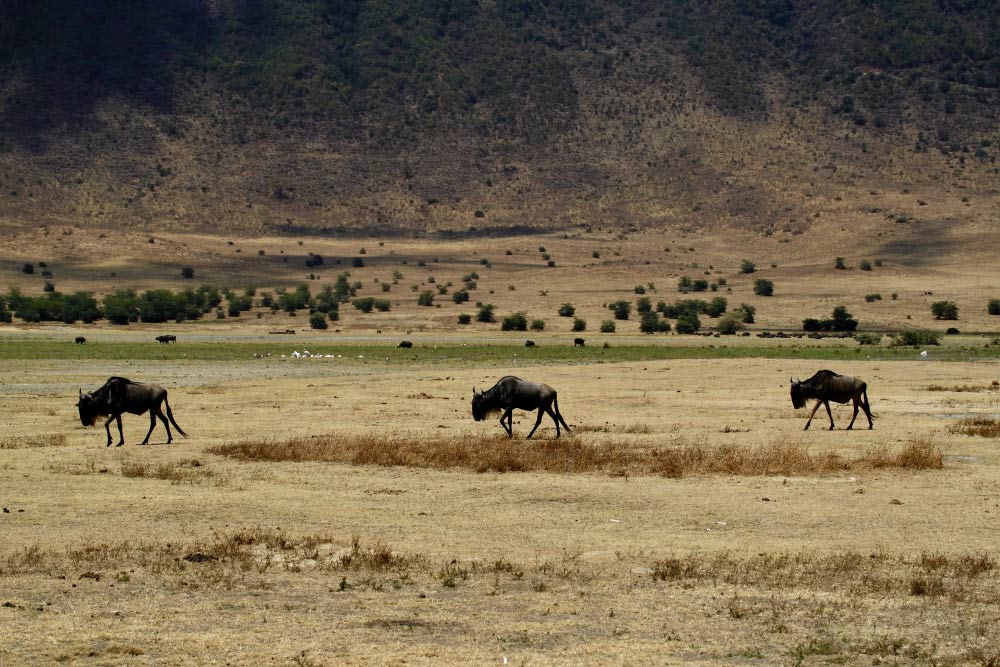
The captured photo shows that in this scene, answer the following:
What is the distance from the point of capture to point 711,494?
61.7 ft

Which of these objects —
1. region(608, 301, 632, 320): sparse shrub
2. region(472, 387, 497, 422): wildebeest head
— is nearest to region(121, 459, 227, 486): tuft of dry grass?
region(472, 387, 497, 422): wildebeest head


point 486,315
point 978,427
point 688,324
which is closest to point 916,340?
point 688,324

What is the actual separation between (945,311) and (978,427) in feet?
158

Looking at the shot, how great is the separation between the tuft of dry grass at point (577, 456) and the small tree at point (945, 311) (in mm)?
51324

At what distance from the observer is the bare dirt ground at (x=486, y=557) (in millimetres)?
11336

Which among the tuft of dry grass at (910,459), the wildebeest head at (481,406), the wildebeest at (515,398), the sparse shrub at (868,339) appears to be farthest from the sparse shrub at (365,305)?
the tuft of dry grass at (910,459)

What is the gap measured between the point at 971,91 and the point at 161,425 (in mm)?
120488

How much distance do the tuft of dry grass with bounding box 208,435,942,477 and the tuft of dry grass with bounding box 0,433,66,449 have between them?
3.10m

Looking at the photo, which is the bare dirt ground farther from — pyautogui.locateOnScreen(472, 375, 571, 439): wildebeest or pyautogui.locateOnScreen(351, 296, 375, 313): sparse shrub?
pyautogui.locateOnScreen(351, 296, 375, 313): sparse shrub

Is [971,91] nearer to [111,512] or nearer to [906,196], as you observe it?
[906,196]

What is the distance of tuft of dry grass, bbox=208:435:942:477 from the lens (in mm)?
20844

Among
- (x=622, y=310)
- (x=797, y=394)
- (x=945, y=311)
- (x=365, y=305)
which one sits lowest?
(x=797, y=394)

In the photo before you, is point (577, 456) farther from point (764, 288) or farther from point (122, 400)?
point (764, 288)

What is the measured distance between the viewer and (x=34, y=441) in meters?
24.1
